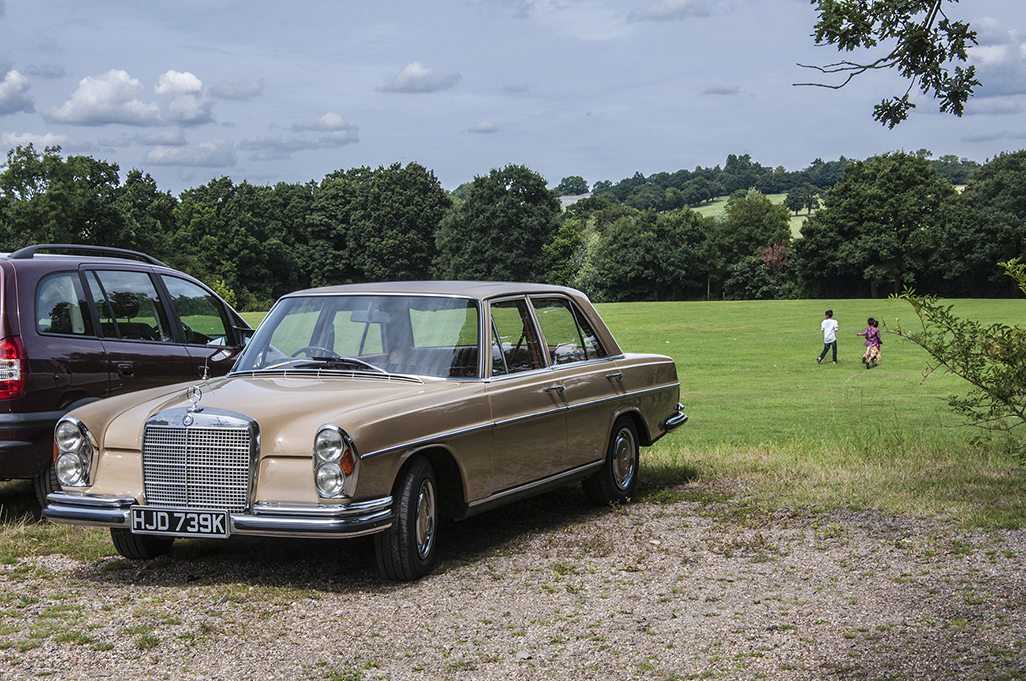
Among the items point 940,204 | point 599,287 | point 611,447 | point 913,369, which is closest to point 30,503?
point 611,447

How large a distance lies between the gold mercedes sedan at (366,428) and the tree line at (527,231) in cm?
7296

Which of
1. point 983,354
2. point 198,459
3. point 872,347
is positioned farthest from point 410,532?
point 872,347

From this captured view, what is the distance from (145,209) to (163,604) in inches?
3743

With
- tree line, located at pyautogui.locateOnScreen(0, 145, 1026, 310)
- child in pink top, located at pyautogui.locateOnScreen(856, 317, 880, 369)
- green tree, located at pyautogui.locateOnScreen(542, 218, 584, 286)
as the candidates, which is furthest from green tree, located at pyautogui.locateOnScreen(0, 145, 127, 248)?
child in pink top, located at pyautogui.locateOnScreen(856, 317, 880, 369)

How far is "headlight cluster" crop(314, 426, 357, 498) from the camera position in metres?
5.54

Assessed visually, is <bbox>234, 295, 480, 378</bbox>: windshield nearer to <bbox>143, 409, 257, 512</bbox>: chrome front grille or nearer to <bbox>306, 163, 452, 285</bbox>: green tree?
<bbox>143, 409, 257, 512</bbox>: chrome front grille

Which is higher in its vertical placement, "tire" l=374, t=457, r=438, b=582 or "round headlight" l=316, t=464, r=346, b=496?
"round headlight" l=316, t=464, r=346, b=496

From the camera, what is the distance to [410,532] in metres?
5.97

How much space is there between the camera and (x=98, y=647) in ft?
15.8

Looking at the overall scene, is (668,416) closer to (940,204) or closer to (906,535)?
(906,535)

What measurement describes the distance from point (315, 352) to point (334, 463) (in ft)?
5.15

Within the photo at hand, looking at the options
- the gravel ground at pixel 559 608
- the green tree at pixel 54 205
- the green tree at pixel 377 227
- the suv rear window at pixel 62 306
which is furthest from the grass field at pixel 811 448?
the green tree at pixel 377 227

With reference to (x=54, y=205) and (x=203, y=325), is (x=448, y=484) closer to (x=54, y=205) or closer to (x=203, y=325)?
(x=203, y=325)

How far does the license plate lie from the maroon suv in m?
1.15
